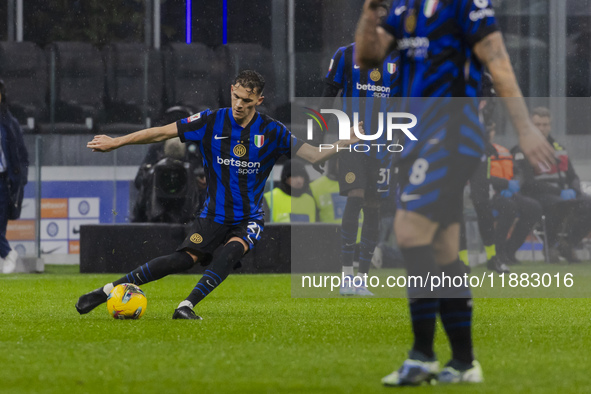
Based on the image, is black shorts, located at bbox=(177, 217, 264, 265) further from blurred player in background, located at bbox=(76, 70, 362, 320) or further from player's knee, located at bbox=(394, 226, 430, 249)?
player's knee, located at bbox=(394, 226, 430, 249)

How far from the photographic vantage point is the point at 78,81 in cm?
1391

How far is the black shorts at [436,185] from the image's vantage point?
11.5ft

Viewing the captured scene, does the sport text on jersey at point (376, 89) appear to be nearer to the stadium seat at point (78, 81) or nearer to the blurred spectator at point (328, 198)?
the blurred spectator at point (328, 198)

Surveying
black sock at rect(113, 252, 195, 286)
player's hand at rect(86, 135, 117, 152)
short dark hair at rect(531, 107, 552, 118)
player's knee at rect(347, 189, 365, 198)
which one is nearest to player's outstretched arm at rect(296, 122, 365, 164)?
black sock at rect(113, 252, 195, 286)

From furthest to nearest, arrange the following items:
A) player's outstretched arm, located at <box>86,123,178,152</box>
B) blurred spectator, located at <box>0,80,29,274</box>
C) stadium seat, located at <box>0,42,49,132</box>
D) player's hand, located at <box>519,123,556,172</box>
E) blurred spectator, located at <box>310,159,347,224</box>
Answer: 1. stadium seat, located at <box>0,42,49,132</box>
2. blurred spectator, located at <box>310,159,347,224</box>
3. blurred spectator, located at <box>0,80,29,274</box>
4. player's outstretched arm, located at <box>86,123,178,152</box>
5. player's hand, located at <box>519,123,556,172</box>

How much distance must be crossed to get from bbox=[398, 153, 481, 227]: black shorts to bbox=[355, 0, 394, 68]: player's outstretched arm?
39 cm

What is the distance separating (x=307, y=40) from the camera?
13.6 m

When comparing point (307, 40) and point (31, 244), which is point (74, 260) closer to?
point (31, 244)

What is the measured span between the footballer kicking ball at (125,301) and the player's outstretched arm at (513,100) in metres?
3.08

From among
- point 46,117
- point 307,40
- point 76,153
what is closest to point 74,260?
point 76,153

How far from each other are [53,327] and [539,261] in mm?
7350

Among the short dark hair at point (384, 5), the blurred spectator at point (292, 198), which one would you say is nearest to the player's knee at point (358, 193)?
the short dark hair at point (384, 5)

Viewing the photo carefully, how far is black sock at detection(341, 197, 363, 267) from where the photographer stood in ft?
27.2

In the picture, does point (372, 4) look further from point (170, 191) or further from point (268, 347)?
point (170, 191)
